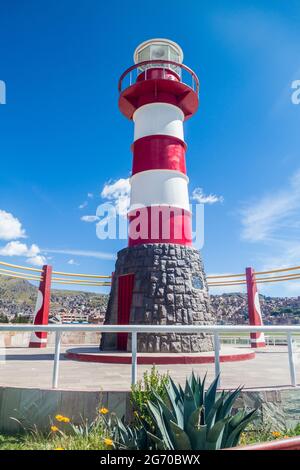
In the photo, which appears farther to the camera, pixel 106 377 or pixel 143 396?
pixel 106 377

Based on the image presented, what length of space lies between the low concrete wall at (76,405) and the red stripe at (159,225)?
5.64m

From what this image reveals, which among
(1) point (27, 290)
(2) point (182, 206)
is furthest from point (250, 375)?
(1) point (27, 290)

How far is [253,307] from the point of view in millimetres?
12711

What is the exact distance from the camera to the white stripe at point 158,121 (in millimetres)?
10086

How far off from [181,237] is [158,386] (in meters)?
6.01

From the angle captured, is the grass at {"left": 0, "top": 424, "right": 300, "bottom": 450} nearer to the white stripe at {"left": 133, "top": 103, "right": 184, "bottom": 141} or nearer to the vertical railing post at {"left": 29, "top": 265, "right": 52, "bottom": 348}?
the white stripe at {"left": 133, "top": 103, "right": 184, "bottom": 141}

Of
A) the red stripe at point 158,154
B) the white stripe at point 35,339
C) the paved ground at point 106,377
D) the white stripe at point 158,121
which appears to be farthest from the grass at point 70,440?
the white stripe at point 35,339

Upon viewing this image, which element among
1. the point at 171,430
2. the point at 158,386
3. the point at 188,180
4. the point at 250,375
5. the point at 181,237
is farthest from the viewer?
the point at 188,180

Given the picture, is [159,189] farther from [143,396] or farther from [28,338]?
[28,338]

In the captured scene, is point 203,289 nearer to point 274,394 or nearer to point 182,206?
point 182,206

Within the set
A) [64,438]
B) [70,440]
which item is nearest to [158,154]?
[64,438]

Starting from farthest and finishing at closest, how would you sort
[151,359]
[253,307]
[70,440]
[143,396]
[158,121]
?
[253,307] → [158,121] → [151,359] → [143,396] → [70,440]

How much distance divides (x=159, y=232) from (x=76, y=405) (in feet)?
19.6
